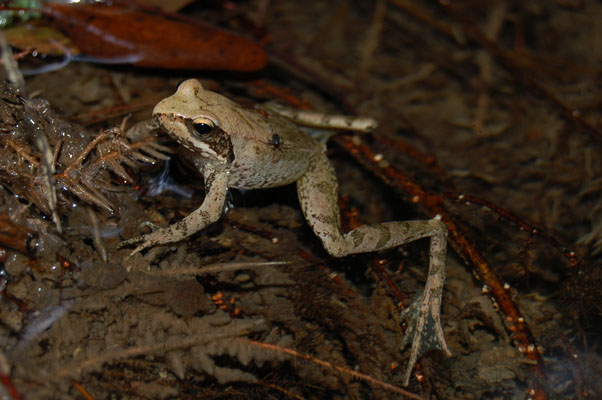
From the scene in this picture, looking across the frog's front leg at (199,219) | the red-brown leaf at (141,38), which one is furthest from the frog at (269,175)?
the red-brown leaf at (141,38)

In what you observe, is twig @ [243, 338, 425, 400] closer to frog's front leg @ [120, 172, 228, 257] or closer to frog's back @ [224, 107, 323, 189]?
frog's front leg @ [120, 172, 228, 257]

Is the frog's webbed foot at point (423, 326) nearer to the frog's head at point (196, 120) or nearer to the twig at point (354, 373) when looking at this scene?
the twig at point (354, 373)

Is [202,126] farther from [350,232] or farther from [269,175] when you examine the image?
[350,232]

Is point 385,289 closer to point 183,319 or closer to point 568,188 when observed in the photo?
point 183,319

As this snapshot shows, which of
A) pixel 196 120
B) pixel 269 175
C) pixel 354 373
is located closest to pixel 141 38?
pixel 196 120

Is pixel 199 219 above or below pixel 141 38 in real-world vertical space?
below

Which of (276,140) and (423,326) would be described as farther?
(276,140)

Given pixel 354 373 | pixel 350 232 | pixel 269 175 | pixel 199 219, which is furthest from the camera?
pixel 269 175
